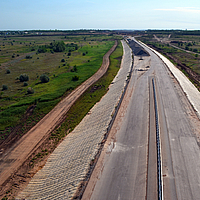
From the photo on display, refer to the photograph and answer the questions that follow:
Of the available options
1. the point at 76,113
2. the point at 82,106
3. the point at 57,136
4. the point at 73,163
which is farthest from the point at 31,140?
the point at 82,106

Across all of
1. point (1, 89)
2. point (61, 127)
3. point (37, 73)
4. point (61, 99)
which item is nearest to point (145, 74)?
point (61, 99)

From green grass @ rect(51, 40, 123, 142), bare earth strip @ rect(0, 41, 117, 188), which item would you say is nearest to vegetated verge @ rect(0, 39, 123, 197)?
green grass @ rect(51, 40, 123, 142)

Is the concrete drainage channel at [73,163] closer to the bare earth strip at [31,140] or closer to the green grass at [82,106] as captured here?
the green grass at [82,106]

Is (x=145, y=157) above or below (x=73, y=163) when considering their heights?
above

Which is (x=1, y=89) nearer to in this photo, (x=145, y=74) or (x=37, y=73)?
(x=37, y=73)

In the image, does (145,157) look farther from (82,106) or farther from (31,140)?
(82,106)

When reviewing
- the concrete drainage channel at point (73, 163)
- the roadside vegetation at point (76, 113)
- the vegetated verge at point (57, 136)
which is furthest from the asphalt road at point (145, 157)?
the vegetated verge at point (57, 136)

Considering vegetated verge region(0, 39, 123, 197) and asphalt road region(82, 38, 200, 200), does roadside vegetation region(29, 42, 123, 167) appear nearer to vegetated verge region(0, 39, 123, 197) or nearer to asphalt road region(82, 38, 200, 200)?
vegetated verge region(0, 39, 123, 197)
